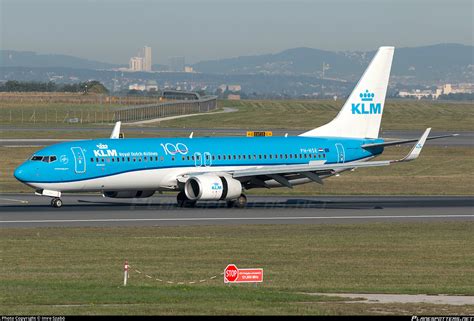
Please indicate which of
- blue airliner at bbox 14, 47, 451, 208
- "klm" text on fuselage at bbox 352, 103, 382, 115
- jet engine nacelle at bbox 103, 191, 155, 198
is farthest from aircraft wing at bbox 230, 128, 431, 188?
"klm" text on fuselage at bbox 352, 103, 382, 115

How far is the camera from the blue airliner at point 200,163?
2192 inches

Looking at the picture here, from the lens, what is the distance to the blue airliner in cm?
5569

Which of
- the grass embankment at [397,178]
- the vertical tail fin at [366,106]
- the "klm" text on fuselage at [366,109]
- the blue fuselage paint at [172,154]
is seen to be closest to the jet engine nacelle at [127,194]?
the blue fuselage paint at [172,154]

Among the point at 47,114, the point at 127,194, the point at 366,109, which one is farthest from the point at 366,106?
the point at 47,114

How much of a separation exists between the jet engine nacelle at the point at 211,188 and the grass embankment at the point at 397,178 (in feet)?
40.7

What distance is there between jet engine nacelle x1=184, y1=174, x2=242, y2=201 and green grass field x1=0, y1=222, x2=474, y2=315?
709 cm

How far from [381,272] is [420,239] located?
10524mm

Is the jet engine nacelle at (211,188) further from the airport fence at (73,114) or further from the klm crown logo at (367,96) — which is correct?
the airport fence at (73,114)

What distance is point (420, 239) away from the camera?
45.1m

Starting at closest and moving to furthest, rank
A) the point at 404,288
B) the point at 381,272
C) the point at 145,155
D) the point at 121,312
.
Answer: the point at 121,312 → the point at 404,288 → the point at 381,272 → the point at 145,155

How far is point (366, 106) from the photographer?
65.8 m

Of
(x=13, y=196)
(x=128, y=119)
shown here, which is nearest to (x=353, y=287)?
(x=13, y=196)

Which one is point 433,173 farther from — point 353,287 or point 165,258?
point 353,287

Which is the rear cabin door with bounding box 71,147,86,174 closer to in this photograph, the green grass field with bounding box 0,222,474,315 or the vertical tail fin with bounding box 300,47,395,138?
the green grass field with bounding box 0,222,474,315
